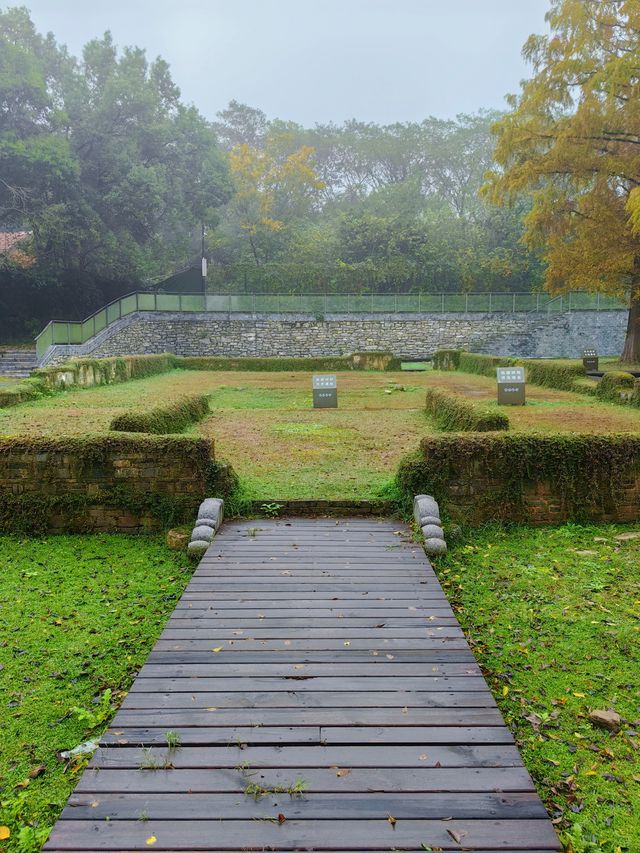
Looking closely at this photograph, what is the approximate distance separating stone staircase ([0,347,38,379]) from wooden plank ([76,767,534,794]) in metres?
21.9

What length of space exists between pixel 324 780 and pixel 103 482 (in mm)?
3897

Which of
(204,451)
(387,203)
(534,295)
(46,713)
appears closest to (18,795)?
(46,713)

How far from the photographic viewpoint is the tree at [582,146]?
17828mm

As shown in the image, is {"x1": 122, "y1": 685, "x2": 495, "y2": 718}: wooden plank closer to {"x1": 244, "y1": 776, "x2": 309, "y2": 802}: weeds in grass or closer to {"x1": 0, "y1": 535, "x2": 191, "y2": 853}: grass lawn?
{"x1": 0, "y1": 535, "x2": 191, "y2": 853}: grass lawn

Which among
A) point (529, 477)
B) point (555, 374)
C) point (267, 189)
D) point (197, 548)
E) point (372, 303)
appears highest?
point (267, 189)

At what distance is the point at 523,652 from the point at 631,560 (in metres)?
1.75

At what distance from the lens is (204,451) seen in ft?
18.5

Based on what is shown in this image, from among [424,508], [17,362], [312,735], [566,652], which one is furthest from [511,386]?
[17,362]

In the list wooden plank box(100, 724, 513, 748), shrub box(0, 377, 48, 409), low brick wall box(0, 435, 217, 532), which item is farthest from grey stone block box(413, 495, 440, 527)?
shrub box(0, 377, 48, 409)

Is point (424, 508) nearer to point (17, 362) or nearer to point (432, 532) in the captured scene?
point (432, 532)

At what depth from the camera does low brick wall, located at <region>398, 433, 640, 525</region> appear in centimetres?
565

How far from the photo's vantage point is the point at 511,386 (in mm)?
11781

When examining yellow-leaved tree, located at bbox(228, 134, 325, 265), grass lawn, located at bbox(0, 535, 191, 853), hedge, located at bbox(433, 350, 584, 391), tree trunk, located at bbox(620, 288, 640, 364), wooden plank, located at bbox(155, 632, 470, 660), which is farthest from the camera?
yellow-leaved tree, located at bbox(228, 134, 325, 265)

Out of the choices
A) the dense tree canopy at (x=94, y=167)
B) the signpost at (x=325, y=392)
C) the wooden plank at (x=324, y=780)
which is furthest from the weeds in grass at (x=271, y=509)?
the dense tree canopy at (x=94, y=167)
